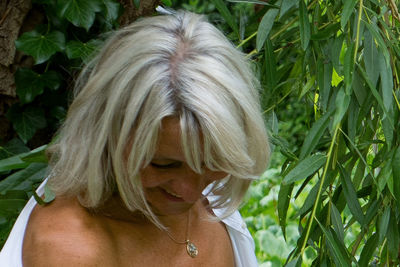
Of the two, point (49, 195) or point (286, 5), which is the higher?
point (286, 5)

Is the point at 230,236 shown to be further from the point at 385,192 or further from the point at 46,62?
the point at 46,62

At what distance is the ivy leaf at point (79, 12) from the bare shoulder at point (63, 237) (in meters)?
0.59

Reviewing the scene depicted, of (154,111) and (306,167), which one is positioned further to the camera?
(306,167)

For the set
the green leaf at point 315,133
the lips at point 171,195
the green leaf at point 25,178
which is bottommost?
the green leaf at point 25,178

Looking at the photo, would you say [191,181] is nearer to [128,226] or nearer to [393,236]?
[128,226]

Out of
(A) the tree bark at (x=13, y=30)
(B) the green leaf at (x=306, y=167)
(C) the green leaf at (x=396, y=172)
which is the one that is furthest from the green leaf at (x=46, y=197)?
(C) the green leaf at (x=396, y=172)

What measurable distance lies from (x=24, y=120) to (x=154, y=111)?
82 centimetres

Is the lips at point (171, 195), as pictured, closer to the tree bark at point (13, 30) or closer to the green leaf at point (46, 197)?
the green leaf at point (46, 197)

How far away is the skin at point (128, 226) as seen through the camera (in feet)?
4.91

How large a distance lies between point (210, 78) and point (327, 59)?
43 cm

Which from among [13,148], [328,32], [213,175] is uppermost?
[328,32]

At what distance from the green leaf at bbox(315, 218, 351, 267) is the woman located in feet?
0.65

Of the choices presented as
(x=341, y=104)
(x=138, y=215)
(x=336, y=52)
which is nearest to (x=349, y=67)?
(x=341, y=104)

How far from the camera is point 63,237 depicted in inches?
60.2
